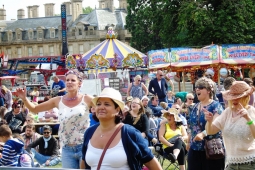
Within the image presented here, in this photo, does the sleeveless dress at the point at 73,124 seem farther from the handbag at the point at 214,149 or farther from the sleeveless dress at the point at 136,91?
the sleeveless dress at the point at 136,91

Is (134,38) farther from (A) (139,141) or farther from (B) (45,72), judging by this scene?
(A) (139,141)

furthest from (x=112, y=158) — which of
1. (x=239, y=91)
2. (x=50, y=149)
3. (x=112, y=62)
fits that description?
(x=112, y=62)

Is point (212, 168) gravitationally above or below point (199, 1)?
below

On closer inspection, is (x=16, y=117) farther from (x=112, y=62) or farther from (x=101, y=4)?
(x=101, y=4)

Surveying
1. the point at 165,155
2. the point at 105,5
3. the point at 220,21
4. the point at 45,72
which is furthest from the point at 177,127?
the point at 105,5

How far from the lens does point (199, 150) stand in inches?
323

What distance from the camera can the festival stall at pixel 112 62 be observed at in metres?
28.6

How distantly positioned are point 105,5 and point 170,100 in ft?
218

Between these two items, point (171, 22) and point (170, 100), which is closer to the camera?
point (170, 100)

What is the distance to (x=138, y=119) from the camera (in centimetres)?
1184

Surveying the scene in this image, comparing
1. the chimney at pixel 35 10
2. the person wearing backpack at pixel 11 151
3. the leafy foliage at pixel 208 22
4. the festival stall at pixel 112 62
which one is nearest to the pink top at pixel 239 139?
the person wearing backpack at pixel 11 151

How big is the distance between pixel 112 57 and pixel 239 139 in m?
22.7

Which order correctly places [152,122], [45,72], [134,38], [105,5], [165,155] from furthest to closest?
[105,5], [134,38], [45,72], [152,122], [165,155]

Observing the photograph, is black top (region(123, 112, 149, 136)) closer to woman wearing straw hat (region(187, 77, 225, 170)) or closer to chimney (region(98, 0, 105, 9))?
woman wearing straw hat (region(187, 77, 225, 170))
